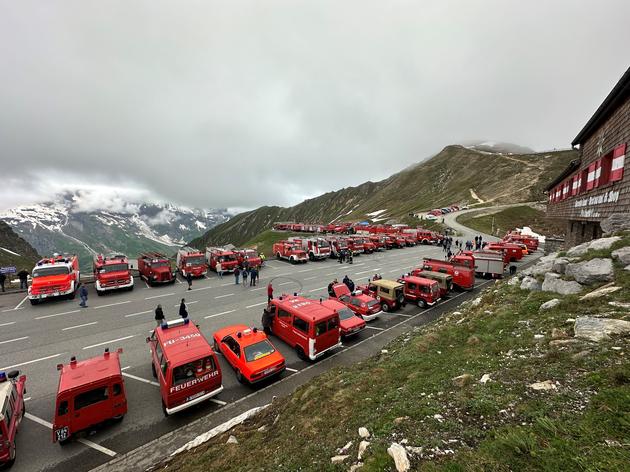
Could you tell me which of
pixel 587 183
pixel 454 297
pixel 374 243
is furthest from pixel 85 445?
pixel 374 243

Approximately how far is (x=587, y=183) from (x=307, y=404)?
840 inches

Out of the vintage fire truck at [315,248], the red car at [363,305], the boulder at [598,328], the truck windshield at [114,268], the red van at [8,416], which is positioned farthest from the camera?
the vintage fire truck at [315,248]

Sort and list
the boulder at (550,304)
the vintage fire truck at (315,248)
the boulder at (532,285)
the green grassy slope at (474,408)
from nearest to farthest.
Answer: the green grassy slope at (474,408) < the boulder at (550,304) < the boulder at (532,285) < the vintage fire truck at (315,248)

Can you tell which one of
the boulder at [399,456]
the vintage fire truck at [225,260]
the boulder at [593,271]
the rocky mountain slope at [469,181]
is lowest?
the vintage fire truck at [225,260]

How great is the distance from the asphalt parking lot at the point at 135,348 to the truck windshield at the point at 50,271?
2.37 m

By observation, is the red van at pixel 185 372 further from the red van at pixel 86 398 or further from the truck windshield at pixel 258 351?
the truck windshield at pixel 258 351

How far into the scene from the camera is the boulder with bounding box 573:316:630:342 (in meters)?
6.18

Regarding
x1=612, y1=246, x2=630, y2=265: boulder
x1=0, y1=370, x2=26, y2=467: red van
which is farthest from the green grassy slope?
x1=0, y1=370, x2=26, y2=467: red van

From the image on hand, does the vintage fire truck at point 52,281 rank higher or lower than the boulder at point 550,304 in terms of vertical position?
lower

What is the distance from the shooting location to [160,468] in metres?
7.63

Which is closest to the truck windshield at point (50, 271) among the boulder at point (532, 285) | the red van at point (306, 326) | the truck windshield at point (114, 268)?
the truck windshield at point (114, 268)

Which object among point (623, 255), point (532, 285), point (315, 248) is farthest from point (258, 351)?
point (315, 248)

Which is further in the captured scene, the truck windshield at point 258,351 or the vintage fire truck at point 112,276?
the vintage fire truck at point 112,276

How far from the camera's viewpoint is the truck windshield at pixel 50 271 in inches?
870
